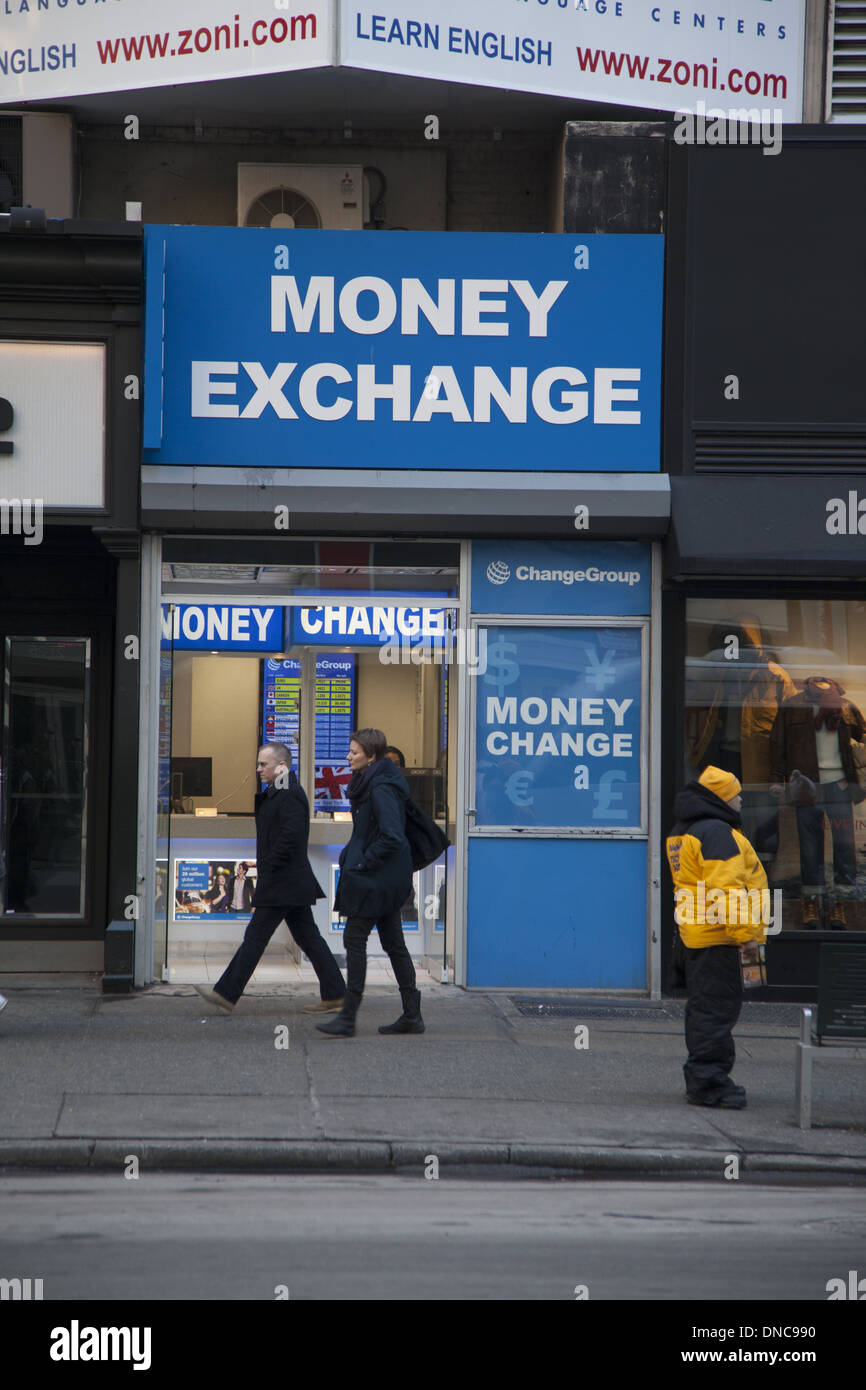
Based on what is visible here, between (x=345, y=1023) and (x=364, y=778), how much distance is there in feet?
Answer: 5.24

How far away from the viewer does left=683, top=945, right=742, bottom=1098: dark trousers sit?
8117 mm

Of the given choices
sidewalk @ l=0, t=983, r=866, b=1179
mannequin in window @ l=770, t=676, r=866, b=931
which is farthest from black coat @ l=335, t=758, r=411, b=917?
mannequin in window @ l=770, t=676, r=866, b=931

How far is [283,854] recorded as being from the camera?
9.78 meters

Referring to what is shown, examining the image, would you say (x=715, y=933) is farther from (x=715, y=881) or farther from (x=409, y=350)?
(x=409, y=350)

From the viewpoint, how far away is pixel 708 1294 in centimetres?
529

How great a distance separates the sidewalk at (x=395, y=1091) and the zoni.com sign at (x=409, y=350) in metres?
4.14

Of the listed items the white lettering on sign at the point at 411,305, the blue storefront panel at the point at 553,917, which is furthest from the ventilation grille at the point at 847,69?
the blue storefront panel at the point at 553,917

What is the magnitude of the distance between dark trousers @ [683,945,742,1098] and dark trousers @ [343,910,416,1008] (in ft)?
6.86

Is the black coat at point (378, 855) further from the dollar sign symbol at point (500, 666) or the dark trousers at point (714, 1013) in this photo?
the dark trousers at point (714, 1013)

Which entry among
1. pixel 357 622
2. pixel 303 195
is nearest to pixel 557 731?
pixel 357 622

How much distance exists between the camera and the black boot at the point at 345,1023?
9.47 meters

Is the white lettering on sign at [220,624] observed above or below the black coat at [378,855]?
above

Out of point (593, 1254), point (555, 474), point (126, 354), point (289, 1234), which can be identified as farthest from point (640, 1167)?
point (126, 354)

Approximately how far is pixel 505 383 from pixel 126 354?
286 cm
